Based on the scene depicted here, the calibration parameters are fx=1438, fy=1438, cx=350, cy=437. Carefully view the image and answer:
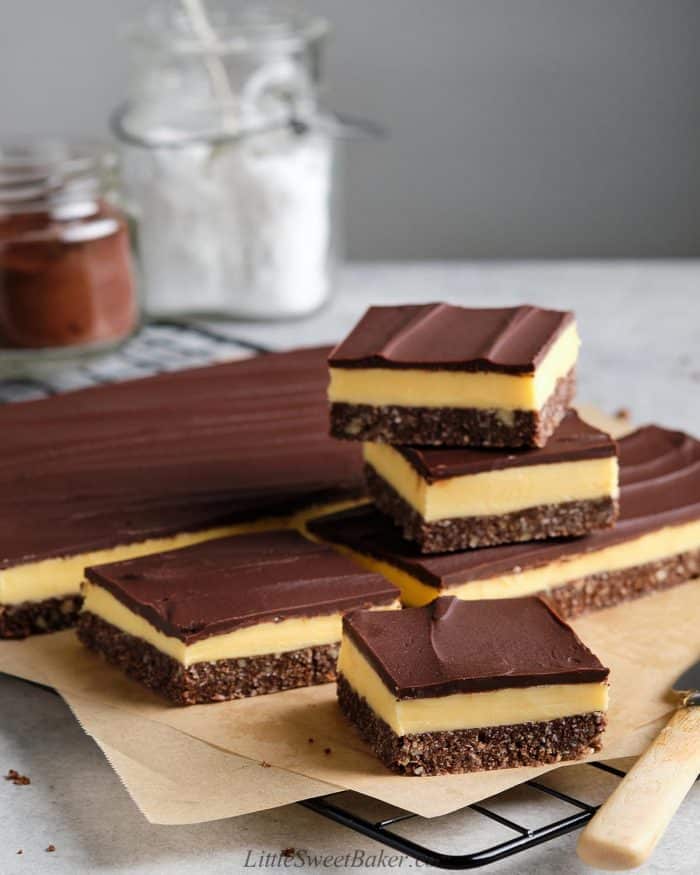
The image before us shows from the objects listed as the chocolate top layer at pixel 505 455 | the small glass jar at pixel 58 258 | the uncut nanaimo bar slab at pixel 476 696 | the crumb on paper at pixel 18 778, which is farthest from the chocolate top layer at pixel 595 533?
the small glass jar at pixel 58 258

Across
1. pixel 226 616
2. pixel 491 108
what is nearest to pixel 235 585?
pixel 226 616

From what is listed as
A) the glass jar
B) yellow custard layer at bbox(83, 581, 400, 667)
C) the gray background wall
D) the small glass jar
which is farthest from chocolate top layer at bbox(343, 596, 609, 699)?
the gray background wall

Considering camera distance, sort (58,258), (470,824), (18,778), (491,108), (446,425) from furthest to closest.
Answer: (491,108)
(58,258)
(446,425)
(18,778)
(470,824)

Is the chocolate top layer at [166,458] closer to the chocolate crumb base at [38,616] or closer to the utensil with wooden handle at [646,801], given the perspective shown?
the chocolate crumb base at [38,616]

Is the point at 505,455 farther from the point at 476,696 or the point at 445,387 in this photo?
the point at 476,696

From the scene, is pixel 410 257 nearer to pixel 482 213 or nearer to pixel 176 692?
pixel 482 213

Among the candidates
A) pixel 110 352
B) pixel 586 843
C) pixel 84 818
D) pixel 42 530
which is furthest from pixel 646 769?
pixel 110 352
